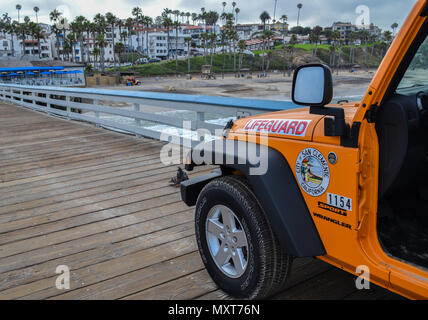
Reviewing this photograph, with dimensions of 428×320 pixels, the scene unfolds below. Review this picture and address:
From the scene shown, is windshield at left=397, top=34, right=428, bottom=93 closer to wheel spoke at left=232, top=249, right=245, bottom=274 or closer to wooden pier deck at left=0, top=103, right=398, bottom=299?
wooden pier deck at left=0, top=103, right=398, bottom=299

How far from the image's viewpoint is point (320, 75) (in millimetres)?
1966

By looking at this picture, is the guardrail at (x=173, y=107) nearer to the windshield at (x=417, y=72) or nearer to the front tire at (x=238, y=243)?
the front tire at (x=238, y=243)

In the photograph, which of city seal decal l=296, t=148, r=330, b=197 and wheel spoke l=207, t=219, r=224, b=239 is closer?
city seal decal l=296, t=148, r=330, b=197

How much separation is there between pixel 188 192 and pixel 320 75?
5.08 feet

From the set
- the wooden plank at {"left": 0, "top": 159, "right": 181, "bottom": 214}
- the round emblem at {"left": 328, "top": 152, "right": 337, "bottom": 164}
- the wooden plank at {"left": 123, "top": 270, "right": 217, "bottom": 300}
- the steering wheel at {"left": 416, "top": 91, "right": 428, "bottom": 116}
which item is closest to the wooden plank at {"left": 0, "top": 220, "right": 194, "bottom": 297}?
the wooden plank at {"left": 123, "top": 270, "right": 217, "bottom": 300}

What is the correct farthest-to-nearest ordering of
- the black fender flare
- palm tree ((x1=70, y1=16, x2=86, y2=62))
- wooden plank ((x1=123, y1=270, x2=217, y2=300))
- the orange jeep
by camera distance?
palm tree ((x1=70, y1=16, x2=86, y2=62)) < wooden plank ((x1=123, y1=270, x2=217, y2=300)) < the black fender flare < the orange jeep

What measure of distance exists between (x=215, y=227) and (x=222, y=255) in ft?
0.63

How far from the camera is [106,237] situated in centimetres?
392

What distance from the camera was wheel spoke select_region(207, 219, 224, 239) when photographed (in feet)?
9.08

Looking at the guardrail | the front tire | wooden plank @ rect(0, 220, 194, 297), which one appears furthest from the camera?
the guardrail

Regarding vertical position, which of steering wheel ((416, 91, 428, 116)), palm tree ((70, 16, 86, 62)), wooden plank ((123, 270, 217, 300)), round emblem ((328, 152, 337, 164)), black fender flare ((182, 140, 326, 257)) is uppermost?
palm tree ((70, 16, 86, 62))

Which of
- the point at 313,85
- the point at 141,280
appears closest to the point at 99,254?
the point at 141,280

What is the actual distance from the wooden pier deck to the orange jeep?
0.89ft
